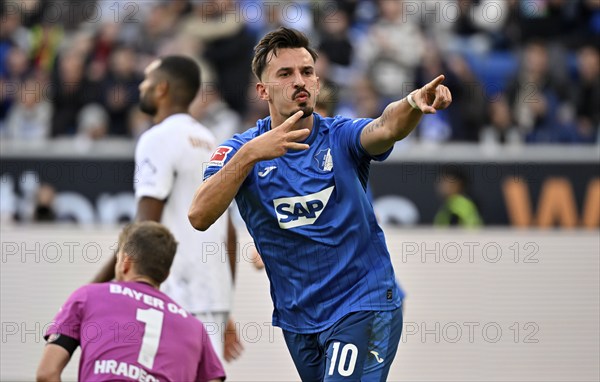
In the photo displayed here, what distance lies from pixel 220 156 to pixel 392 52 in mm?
9569

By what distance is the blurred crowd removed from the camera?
1355 centimetres

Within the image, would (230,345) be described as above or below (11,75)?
below

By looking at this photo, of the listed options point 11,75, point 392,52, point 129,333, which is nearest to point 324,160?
point 129,333

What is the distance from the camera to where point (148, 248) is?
5973 mm

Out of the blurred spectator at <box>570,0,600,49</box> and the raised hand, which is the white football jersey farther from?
the blurred spectator at <box>570,0,600,49</box>

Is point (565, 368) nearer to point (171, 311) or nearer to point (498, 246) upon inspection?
point (498, 246)

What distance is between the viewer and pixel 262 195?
528 cm

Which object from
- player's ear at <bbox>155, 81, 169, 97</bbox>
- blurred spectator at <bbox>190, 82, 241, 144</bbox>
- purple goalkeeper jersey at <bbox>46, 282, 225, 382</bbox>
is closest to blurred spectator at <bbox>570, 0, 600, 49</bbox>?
blurred spectator at <bbox>190, 82, 241, 144</bbox>

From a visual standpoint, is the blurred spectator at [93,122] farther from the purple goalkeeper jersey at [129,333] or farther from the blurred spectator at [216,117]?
the purple goalkeeper jersey at [129,333]

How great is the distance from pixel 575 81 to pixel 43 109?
7.38 m

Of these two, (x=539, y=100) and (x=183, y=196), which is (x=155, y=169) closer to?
(x=183, y=196)

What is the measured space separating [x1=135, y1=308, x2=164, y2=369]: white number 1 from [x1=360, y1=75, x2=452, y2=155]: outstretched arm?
160 cm

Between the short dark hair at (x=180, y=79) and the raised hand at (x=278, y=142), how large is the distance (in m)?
2.31

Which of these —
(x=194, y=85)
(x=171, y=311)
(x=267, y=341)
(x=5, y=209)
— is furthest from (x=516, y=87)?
(x=171, y=311)
